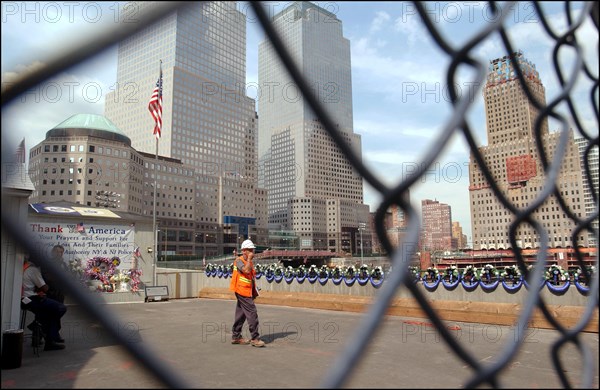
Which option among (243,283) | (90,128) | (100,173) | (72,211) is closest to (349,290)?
(243,283)

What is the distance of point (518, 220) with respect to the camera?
5.15ft

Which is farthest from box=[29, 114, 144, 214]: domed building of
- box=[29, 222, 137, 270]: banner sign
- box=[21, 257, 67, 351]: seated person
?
box=[21, 257, 67, 351]: seated person

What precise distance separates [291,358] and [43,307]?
13.4 ft

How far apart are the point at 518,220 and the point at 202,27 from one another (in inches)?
7556

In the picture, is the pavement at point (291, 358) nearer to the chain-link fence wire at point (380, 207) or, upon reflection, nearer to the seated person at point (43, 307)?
the seated person at point (43, 307)

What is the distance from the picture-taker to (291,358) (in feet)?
20.1

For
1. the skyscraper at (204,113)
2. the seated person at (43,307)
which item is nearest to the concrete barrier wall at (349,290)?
the seated person at (43,307)

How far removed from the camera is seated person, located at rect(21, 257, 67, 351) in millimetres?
6777

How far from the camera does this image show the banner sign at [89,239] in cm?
1328

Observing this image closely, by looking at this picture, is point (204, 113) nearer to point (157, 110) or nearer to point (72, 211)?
point (157, 110)

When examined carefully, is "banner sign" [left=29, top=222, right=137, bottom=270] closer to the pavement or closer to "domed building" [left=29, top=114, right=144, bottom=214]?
the pavement

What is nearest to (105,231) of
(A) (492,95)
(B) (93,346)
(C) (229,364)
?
(B) (93,346)

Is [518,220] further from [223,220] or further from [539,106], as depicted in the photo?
[223,220]

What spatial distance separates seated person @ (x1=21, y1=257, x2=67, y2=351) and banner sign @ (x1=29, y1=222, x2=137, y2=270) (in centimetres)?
656
